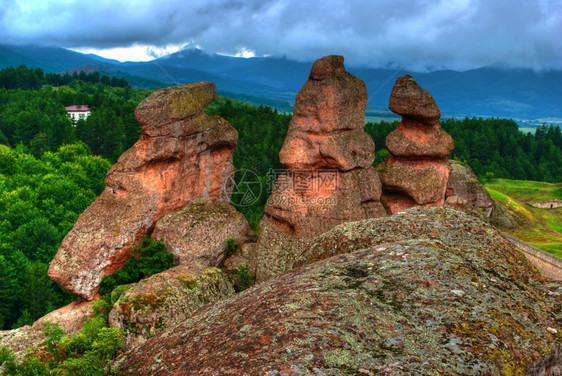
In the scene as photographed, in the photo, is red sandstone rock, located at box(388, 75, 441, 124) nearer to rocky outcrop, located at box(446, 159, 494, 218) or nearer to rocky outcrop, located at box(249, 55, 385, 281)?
rocky outcrop, located at box(249, 55, 385, 281)

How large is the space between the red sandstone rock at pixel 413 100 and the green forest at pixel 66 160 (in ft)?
31.0

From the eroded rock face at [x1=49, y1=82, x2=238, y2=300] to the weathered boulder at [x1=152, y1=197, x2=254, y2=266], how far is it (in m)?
1.35

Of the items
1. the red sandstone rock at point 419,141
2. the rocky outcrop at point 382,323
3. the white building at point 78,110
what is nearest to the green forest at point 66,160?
the white building at point 78,110

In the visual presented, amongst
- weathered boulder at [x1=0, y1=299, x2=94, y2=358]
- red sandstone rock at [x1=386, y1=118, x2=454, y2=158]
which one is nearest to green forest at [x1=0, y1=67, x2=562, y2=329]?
red sandstone rock at [x1=386, y1=118, x2=454, y2=158]

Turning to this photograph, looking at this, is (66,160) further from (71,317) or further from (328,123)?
(328,123)

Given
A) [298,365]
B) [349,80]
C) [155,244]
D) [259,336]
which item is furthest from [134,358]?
[349,80]

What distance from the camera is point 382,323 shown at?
713cm

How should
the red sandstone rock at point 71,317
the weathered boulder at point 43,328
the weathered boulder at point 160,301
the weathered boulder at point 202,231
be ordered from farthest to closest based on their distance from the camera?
the weathered boulder at point 202,231, the red sandstone rock at point 71,317, the weathered boulder at point 43,328, the weathered boulder at point 160,301

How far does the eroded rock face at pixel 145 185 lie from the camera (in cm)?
2419

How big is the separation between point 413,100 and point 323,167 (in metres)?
6.75

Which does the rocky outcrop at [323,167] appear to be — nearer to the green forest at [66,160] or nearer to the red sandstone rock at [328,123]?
the red sandstone rock at [328,123]

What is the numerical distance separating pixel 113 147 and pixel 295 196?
2700 inches

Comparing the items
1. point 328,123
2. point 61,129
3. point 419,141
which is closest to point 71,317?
point 328,123

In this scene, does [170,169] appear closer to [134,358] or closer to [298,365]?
[134,358]
